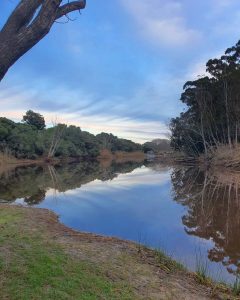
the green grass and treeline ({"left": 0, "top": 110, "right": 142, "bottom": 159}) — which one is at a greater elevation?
treeline ({"left": 0, "top": 110, "right": 142, "bottom": 159})

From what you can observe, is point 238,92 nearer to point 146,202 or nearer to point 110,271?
point 146,202

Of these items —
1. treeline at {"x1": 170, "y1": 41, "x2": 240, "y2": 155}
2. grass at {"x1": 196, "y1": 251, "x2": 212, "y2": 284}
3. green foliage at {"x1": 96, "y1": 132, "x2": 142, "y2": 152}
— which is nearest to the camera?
grass at {"x1": 196, "y1": 251, "x2": 212, "y2": 284}

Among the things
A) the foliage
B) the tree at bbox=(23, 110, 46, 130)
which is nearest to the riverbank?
the tree at bbox=(23, 110, 46, 130)

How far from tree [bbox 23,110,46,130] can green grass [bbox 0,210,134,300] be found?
7159 centimetres

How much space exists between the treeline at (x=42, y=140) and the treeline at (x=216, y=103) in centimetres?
2340

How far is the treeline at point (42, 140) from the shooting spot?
194ft

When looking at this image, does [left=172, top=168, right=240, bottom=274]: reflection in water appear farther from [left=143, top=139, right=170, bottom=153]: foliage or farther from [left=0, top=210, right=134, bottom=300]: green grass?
[left=143, top=139, right=170, bottom=153]: foliage

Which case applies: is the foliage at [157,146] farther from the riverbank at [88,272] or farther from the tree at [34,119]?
the riverbank at [88,272]

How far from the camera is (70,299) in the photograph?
473 centimetres

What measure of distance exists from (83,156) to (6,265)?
Answer: 8184cm

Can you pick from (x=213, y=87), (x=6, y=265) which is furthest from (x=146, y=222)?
(x=213, y=87)

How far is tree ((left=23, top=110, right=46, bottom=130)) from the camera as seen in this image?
76.9m

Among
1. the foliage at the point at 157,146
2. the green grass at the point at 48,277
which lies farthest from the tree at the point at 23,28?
the foliage at the point at 157,146

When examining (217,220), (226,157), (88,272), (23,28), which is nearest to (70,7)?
(23,28)
